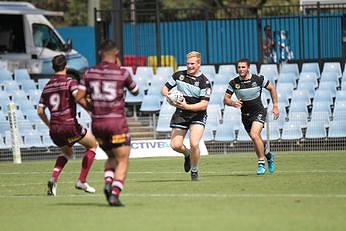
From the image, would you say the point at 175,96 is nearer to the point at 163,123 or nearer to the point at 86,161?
the point at 86,161

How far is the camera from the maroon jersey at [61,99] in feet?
53.6

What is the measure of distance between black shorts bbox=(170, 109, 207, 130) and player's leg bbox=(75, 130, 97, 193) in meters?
2.83

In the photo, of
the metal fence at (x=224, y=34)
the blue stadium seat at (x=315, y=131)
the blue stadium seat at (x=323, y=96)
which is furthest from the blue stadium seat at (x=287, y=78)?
the blue stadium seat at (x=315, y=131)

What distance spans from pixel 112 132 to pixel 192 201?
5.32 ft

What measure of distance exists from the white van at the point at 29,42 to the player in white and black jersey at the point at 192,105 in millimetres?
19296

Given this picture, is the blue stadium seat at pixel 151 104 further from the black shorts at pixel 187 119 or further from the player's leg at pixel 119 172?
the player's leg at pixel 119 172

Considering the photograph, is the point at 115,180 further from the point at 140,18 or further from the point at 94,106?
the point at 140,18

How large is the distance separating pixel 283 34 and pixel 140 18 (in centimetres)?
564

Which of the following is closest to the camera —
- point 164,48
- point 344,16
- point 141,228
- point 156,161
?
point 141,228

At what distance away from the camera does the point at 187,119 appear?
62.8 ft

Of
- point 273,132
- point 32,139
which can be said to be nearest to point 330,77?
point 273,132

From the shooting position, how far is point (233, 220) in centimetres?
1274

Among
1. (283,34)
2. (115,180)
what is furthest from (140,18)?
(115,180)

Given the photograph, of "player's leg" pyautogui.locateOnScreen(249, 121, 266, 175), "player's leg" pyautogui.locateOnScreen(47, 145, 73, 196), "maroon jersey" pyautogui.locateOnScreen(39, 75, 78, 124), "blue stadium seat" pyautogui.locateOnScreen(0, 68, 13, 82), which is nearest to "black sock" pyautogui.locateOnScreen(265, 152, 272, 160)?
"player's leg" pyautogui.locateOnScreen(249, 121, 266, 175)
